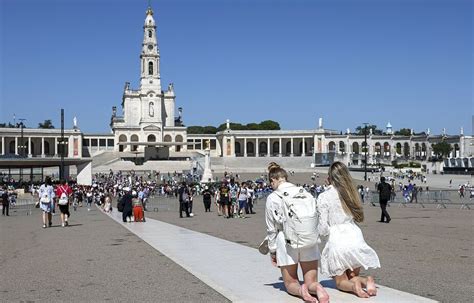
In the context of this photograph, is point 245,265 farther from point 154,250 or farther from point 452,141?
point 452,141

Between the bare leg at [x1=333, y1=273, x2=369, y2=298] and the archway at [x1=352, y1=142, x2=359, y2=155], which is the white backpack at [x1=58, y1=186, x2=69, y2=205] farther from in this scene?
the archway at [x1=352, y1=142, x2=359, y2=155]

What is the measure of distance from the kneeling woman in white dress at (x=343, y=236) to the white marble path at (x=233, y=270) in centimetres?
20

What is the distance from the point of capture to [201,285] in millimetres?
7785

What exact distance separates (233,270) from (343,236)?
2.43 meters

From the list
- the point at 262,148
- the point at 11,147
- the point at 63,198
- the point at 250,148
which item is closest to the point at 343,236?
the point at 63,198

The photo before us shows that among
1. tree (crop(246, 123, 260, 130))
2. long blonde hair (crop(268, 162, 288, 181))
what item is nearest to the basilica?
tree (crop(246, 123, 260, 130))

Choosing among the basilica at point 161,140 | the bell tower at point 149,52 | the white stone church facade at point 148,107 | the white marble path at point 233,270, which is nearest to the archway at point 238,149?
the basilica at point 161,140

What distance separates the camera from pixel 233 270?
8742 mm

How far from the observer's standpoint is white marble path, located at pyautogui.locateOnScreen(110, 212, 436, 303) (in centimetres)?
676

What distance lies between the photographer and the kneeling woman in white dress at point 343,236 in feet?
22.0

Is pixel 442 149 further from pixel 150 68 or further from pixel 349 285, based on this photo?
pixel 349 285

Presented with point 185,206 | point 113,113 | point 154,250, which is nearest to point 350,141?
point 113,113

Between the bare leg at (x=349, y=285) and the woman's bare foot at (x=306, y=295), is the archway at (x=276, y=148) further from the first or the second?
the woman's bare foot at (x=306, y=295)

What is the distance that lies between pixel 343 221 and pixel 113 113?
130m
